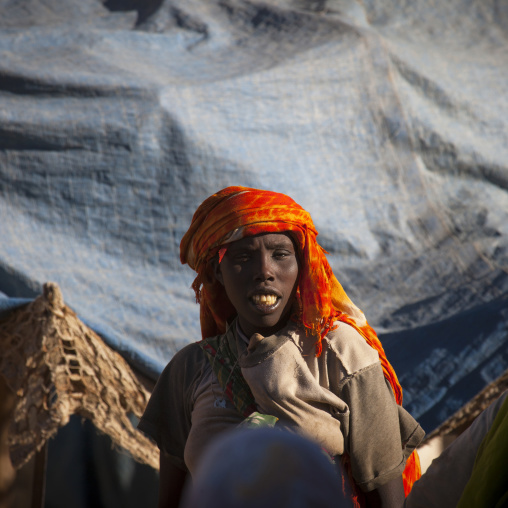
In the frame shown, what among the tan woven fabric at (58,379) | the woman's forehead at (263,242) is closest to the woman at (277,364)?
the woman's forehead at (263,242)

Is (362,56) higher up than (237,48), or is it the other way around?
(362,56)

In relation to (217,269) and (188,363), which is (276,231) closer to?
(217,269)

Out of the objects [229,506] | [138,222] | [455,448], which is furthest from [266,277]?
[138,222]

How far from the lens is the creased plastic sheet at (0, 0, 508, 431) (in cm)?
214

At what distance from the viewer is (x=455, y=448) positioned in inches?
37.7

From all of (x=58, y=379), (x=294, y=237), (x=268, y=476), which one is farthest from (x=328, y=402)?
(x=58, y=379)

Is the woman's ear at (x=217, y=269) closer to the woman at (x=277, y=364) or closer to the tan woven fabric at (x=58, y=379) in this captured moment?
the woman at (x=277, y=364)

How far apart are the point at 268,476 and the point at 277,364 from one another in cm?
69

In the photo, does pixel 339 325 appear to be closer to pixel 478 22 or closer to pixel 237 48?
pixel 237 48

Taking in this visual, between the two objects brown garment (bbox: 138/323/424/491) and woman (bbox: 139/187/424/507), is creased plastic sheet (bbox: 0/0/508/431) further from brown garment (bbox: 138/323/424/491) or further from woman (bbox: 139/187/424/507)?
brown garment (bbox: 138/323/424/491)

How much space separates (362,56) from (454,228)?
79cm

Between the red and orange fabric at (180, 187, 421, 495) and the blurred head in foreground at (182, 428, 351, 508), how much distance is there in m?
0.68

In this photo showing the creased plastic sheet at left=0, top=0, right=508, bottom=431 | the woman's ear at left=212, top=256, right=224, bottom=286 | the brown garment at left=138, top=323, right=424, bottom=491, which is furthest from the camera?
the creased plastic sheet at left=0, top=0, right=508, bottom=431

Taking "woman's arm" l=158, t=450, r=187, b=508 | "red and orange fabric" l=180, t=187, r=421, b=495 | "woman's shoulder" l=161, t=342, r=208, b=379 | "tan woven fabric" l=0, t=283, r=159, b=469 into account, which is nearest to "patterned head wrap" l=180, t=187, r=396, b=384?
"red and orange fabric" l=180, t=187, r=421, b=495
